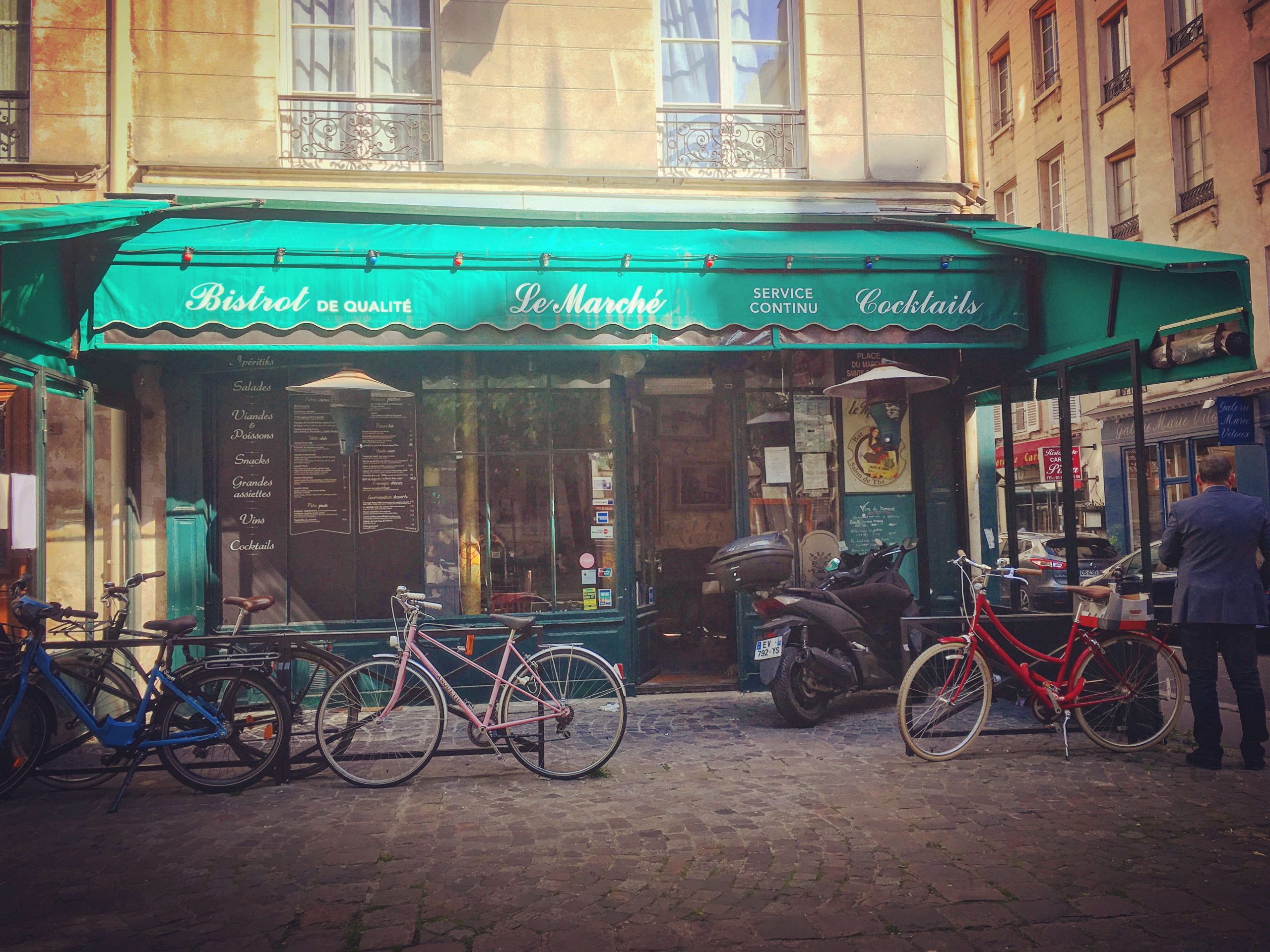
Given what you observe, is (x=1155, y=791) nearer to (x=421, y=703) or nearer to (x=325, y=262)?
(x=421, y=703)

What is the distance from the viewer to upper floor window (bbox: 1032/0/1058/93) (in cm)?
2281

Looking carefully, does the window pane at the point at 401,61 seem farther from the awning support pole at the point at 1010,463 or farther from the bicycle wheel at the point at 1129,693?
the bicycle wheel at the point at 1129,693

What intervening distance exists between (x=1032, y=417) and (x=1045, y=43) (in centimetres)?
995

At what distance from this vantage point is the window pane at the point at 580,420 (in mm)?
7793

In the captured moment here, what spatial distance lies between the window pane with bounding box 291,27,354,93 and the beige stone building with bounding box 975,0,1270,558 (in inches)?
599

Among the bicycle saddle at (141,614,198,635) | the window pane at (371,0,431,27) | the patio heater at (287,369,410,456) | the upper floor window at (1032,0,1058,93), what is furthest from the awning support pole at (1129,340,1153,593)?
the upper floor window at (1032,0,1058,93)

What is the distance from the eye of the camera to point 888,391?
727 cm

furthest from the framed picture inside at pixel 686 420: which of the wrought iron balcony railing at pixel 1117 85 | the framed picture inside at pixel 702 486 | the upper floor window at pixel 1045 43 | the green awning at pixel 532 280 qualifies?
the upper floor window at pixel 1045 43

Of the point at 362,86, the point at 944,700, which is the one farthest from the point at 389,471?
the point at 944,700

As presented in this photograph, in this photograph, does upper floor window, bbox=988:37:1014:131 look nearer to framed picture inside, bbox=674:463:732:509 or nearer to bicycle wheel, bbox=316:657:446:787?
framed picture inside, bbox=674:463:732:509

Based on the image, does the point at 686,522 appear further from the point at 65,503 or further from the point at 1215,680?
the point at 65,503

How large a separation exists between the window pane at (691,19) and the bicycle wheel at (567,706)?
5.91 metres

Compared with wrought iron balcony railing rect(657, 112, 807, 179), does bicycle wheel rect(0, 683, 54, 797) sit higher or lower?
lower

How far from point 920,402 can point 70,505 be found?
279 inches
